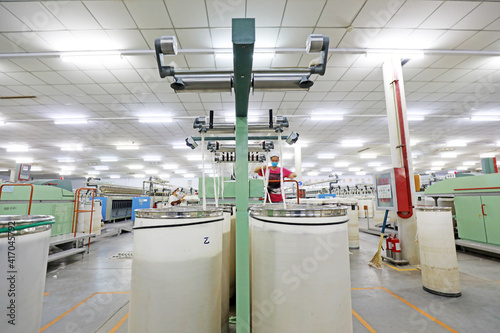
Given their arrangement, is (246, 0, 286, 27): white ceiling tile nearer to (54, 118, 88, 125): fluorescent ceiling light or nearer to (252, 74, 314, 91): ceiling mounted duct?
(252, 74, 314, 91): ceiling mounted duct

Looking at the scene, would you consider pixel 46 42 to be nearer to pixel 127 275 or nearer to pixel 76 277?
pixel 76 277

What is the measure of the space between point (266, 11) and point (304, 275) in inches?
141

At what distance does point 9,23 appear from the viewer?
340 centimetres

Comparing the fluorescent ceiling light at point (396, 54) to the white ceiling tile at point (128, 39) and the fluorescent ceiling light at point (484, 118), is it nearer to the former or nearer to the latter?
the white ceiling tile at point (128, 39)

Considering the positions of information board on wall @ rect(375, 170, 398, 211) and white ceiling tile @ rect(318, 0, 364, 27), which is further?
information board on wall @ rect(375, 170, 398, 211)

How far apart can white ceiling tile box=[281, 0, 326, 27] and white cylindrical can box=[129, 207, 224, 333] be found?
133 inches

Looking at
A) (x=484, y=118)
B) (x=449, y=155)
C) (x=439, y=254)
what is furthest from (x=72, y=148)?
(x=449, y=155)

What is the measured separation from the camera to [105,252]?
14.8 ft

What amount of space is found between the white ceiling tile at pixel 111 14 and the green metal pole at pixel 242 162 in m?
3.23

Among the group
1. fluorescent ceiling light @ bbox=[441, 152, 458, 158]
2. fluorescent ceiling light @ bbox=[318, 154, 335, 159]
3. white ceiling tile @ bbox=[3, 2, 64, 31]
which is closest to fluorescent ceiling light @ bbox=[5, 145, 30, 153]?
white ceiling tile @ bbox=[3, 2, 64, 31]

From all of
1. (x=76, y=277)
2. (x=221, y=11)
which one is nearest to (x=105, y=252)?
(x=76, y=277)

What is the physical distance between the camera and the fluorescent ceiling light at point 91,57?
4.09m

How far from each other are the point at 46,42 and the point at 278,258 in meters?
5.30

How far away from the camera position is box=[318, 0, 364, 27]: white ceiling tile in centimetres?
317
